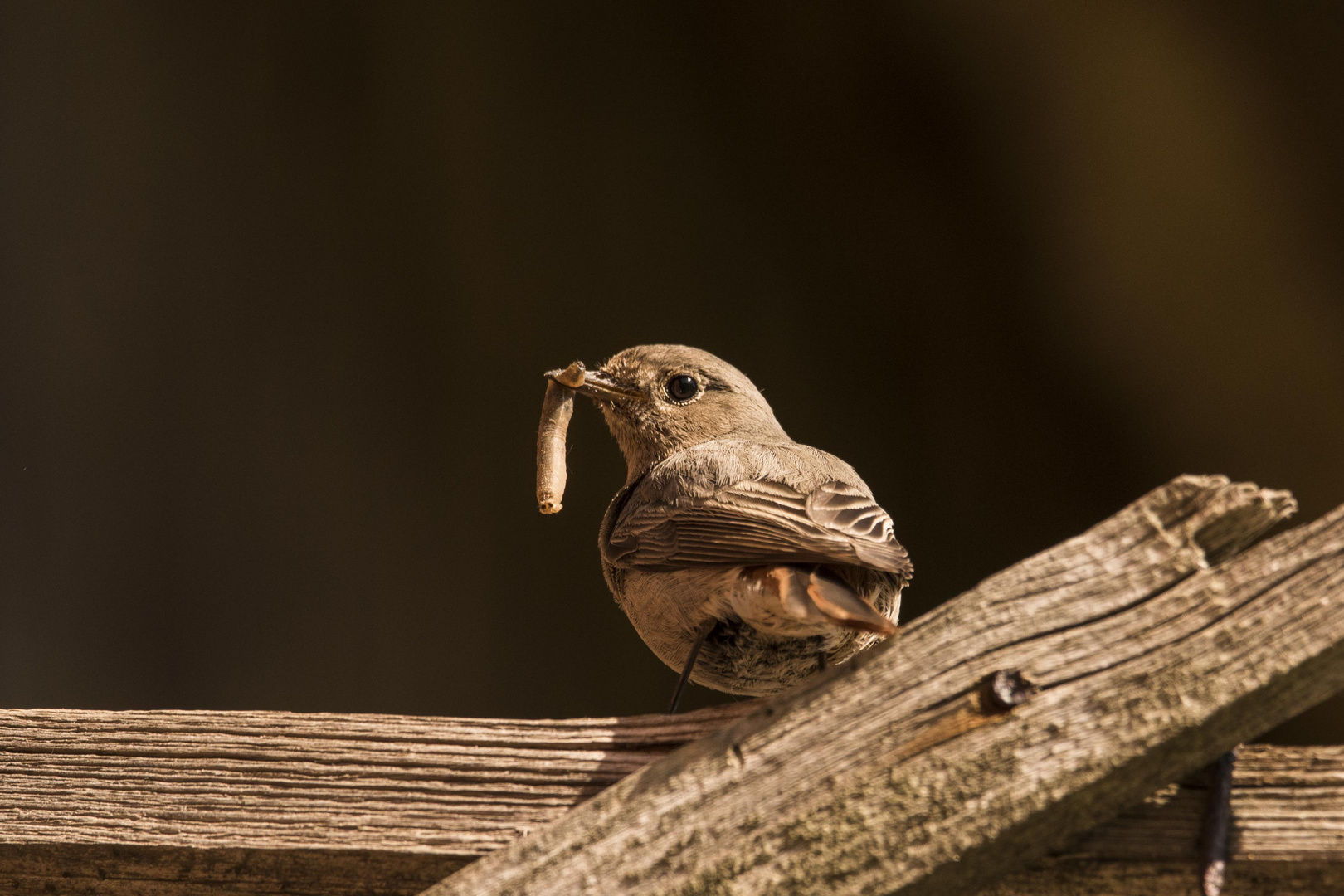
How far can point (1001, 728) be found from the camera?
0.94 m

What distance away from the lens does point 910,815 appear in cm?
93

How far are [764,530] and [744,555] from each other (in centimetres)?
4

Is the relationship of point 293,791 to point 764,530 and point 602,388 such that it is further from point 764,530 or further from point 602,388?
point 602,388

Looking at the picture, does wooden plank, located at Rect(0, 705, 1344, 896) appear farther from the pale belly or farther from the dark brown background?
the dark brown background

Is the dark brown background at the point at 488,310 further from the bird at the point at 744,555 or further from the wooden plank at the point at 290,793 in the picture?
the wooden plank at the point at 290,793

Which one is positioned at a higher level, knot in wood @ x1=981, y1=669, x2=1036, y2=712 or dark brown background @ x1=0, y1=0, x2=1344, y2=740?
dark brown background @ x1=0, y1=0, x2=1344, y2=740

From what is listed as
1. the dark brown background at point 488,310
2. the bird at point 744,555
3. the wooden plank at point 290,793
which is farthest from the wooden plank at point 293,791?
the dark brown background at point 488,310

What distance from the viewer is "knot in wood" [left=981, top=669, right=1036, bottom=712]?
0.95 metres

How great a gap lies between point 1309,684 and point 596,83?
315 cm

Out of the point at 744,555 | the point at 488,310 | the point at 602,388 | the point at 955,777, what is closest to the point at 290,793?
the point at 744,555

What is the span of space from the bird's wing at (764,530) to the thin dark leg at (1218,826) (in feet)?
1.48

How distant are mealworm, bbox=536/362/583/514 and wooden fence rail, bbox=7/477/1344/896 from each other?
59 cm

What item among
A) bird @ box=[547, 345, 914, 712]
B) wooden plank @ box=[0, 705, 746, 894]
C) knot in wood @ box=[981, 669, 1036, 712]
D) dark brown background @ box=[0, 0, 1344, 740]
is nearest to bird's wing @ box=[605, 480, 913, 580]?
bird @ box=[547, 345, 914, 712]

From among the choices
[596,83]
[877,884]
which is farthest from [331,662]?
[877,884]
